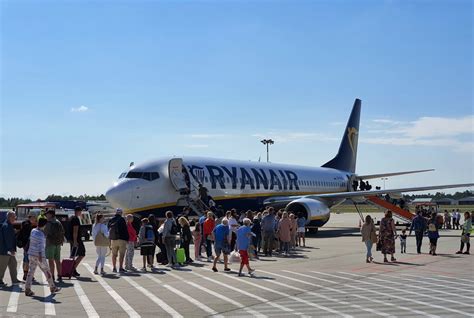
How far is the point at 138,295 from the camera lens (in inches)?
462

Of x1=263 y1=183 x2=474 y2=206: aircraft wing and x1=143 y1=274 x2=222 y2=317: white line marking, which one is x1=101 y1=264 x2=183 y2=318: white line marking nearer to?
x1=143 y1=274 x2=222 y2=317: white line marking

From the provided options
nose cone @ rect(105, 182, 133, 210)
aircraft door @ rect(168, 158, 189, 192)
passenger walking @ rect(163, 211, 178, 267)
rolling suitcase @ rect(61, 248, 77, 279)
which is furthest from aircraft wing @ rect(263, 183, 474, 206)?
rolling suitcase @ rect(61, 248, 77, 279)

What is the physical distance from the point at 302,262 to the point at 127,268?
5.17 meters

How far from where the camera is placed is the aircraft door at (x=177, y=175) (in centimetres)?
2784

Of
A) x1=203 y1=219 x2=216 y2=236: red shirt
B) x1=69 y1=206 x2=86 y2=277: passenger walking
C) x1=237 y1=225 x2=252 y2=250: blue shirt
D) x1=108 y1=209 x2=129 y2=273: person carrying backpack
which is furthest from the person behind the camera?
x1=203 y1=219 x2=216 y2=236: red shirt

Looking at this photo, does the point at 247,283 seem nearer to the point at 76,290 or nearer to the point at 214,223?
the point at 76,290

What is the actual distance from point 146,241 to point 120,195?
974 centimetres

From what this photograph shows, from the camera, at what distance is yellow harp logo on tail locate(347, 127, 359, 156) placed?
50.2m

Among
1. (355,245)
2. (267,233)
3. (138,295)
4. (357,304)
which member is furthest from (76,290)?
(355,245)

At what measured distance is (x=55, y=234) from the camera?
13.8 meters

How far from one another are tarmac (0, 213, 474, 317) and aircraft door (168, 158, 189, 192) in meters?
9.85

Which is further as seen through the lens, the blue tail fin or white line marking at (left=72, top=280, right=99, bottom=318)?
the blue tail fin

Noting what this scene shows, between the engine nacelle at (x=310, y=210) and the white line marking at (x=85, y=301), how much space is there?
18484mm

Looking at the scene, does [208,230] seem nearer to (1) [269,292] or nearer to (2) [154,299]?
(1) [269,292]
